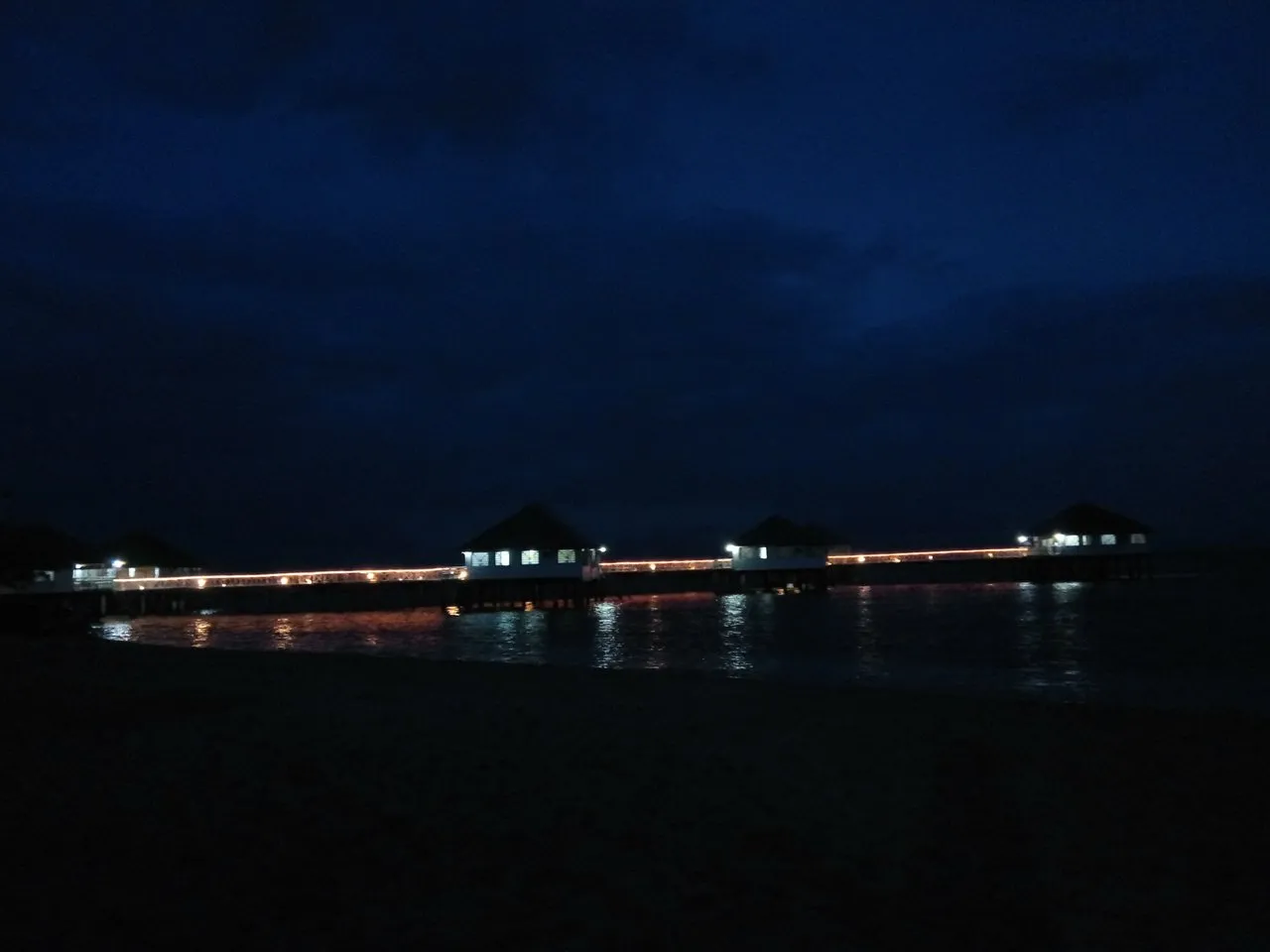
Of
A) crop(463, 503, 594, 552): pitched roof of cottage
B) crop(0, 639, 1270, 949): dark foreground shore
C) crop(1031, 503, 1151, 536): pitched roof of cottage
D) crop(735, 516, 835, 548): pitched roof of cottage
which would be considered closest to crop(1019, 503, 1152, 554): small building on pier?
crop(1031, 503, 1151, 536): pitched roof of cottage

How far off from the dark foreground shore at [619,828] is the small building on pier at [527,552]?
4001 cm

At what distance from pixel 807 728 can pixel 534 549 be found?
4182cm

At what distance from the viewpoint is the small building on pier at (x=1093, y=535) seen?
229 feet

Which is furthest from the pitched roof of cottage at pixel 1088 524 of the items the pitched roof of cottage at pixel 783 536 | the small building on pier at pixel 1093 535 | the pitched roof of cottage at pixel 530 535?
the pitched roof of cottage at pixel 530 535

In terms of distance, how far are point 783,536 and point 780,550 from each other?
1.11 m

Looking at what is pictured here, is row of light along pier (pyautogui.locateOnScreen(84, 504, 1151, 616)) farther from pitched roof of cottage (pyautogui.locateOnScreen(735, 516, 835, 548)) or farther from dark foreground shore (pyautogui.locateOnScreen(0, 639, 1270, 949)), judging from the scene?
dark foreground shore (pyautogui.locateOnScreen(0, 639, 1270, 949))

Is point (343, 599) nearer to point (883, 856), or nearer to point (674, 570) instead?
point (674, 570)

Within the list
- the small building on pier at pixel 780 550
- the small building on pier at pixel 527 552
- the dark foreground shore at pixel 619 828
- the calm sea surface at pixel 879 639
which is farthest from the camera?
the small building on pier at pixel 780 550

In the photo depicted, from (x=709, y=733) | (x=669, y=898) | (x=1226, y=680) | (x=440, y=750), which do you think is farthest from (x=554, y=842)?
(x=1226, y=680)

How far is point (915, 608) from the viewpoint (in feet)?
157

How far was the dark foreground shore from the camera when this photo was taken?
15.7 feet

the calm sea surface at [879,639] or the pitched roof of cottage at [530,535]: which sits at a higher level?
the pitched roof of cottage at [530,535]

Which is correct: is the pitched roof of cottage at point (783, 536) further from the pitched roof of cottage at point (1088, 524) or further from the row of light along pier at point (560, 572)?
the pitched roof of cottage at point (1088, 524)

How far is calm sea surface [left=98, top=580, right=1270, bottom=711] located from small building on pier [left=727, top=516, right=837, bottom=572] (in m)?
5.64
